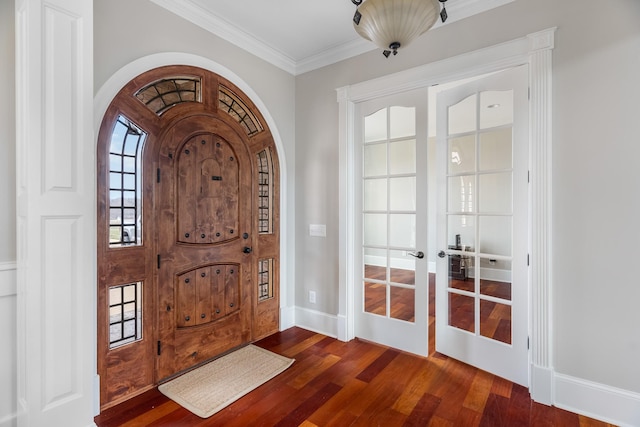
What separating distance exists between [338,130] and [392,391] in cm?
230

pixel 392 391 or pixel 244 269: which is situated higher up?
pixel 244 269

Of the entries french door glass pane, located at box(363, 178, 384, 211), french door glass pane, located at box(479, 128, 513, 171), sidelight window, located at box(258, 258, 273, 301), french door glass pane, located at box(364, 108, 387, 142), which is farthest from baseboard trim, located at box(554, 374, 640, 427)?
sidelight window, located at box(258, 258, 273, 301)

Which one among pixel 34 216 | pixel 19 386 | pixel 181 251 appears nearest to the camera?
pixel 34 216

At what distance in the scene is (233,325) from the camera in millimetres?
2732

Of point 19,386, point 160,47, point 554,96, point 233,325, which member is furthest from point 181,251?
point 554,96

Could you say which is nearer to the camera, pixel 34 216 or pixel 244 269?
pixel 34 216

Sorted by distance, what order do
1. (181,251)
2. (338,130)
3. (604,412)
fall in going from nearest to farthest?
1. (604,412)
2. (181,251)
3. (338,130)

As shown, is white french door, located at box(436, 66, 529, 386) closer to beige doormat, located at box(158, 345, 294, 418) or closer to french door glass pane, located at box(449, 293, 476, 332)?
french door glass pane, located at box(449, 293, 476, 332)

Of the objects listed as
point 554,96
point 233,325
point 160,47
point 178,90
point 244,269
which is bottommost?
point 233,325

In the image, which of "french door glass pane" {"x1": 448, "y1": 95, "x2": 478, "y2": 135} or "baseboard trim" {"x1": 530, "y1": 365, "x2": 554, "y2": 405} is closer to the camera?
"baseboard trim" {"x1": 530, "y1": 365, "x2": 554, "y2": 405}

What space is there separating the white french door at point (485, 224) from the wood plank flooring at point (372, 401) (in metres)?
0.23

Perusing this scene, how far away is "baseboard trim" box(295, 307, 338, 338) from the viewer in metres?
3.06

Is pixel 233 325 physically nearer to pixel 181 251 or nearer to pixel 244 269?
pixel 244 269

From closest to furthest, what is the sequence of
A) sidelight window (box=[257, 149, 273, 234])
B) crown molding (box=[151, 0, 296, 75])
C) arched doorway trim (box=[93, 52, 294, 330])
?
arched doorway trim (box=[93, 52, 294, 330]) < crown molding (box=[151, 0, 296, 75]) < sidelight window (box=[257, 149, 273, 234])
